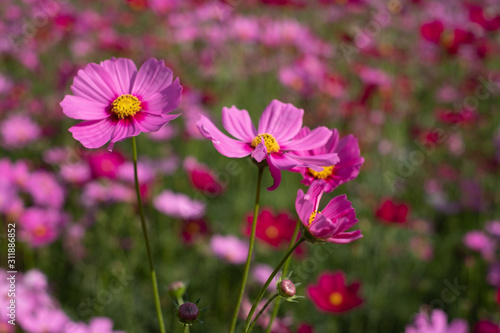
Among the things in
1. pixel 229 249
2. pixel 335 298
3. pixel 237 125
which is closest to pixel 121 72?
pixel 237 125

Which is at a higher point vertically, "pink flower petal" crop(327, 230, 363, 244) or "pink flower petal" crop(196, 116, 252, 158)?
"pink flower petal" crop(196, 116, 252, 158)

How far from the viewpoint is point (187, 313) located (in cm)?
44

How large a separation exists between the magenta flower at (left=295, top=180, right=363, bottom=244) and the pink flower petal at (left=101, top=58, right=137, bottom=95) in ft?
0.87

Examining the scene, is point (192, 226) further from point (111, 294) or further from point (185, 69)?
point (185, 69)

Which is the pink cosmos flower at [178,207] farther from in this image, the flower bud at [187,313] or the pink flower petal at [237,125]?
the flower bud at [187,313]

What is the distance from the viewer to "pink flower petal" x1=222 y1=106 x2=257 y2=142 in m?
0.58

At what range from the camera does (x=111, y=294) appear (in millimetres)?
1337

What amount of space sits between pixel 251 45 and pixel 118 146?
1124mm

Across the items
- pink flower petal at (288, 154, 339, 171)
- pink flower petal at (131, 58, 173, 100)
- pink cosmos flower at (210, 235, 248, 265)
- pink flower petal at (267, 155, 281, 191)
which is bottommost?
pink cosmos flower at (210, 235, 248, 265)

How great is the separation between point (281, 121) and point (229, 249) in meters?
0.92

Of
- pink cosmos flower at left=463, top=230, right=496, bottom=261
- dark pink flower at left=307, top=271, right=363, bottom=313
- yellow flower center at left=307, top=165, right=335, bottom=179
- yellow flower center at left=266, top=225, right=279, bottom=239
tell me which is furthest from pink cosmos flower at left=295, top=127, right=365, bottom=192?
pink cosmos flower at left=463, top=230, right=496, bottom=261

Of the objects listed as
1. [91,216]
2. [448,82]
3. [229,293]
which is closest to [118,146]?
[91,216]

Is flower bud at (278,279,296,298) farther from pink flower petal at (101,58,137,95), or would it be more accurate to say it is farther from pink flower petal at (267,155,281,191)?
pink flower petal at (101,58,137,95)

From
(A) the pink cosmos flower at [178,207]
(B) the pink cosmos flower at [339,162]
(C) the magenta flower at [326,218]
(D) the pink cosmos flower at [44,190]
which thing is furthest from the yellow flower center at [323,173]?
(D) the pink cosmos flower at [44,190]
